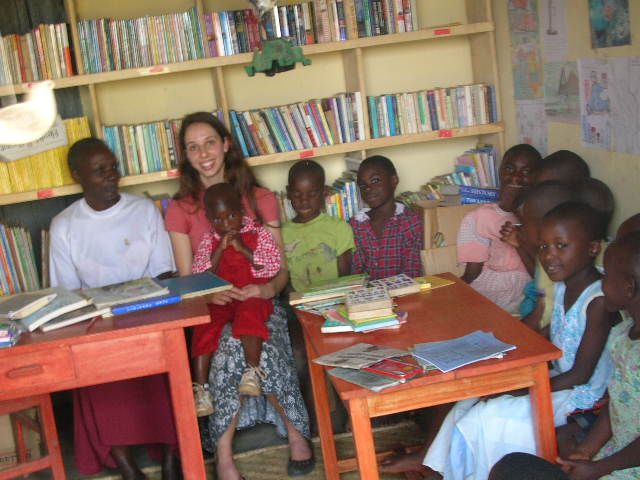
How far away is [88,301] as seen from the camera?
283cm

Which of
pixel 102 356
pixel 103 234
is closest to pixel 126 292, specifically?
pixel 102 356

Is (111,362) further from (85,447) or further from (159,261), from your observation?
(159,261)

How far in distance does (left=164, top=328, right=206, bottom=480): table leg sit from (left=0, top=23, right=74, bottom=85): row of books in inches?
76.2

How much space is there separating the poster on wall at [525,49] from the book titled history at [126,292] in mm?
2064

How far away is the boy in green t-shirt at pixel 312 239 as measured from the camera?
3.89 metres

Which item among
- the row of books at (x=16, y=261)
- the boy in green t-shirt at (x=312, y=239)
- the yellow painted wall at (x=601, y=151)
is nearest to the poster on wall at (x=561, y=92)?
the yellow painted wall at (x=601, y=151)

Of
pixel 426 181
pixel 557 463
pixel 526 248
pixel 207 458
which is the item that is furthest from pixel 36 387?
pixel 426 181

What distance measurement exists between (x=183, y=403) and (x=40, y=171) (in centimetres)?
178

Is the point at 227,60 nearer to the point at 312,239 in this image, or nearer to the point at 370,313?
the point at 312,239

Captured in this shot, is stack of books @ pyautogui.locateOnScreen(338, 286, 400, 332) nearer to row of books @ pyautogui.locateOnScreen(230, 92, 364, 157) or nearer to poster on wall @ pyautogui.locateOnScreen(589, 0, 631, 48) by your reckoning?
poster on wall @ pyautogui.locateOnScreen(589, 0, 631, 48)

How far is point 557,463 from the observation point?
7.48 ft

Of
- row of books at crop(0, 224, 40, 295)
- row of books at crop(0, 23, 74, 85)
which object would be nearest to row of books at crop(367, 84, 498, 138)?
row of books at crop(0, 23, 74, 85)

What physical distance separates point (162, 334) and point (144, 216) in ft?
4.21

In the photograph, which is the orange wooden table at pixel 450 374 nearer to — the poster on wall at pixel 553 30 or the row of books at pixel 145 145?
the poster on wall at pixel 553 30
